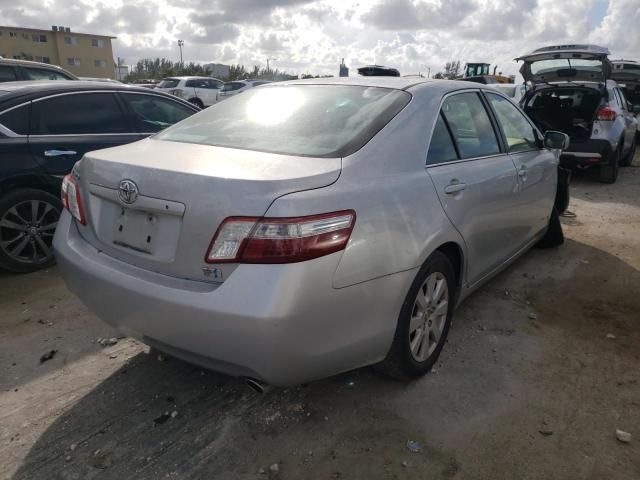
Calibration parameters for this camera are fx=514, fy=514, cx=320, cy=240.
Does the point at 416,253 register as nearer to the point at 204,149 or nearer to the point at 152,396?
the point at 204,149

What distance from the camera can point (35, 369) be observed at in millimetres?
2949

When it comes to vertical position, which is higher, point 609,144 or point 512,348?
point 609,144

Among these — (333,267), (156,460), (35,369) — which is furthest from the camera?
(35,369)

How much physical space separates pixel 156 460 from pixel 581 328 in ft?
9.24

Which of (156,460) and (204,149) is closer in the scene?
(156,460)

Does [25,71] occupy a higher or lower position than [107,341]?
Answer: higher

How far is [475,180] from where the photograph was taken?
3.03 metres

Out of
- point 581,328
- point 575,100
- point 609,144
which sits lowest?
point 581,328

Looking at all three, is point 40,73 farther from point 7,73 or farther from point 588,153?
point 588,153

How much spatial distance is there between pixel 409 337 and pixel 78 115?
3647 millimetres

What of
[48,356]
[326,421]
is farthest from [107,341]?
[326,421]

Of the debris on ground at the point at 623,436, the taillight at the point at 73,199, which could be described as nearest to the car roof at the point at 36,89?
the taillight at the point at 73,199

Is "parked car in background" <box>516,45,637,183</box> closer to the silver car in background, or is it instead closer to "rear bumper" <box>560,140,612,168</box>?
"rear bumper" <box>560,140,612,168</box>

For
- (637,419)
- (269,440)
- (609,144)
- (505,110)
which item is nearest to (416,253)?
(269,440)
